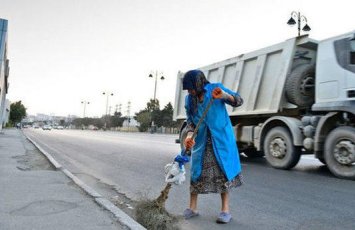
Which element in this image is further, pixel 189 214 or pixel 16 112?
pixel 16 112

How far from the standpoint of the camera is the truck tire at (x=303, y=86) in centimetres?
871

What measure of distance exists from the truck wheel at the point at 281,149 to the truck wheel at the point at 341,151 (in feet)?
3.07

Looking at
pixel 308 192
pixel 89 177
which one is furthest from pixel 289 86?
pixel 89 177

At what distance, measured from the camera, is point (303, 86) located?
8.71 meters

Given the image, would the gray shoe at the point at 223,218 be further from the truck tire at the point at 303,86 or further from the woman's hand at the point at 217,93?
the truck tire at the point at 303,86

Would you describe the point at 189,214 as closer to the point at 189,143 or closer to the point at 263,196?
the point at 189,143

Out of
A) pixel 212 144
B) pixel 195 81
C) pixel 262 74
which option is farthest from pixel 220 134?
pixel 262 74

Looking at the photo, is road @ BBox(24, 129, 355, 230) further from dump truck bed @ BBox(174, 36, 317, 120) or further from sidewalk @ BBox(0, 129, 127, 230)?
dump truck bed @ BBox(174, 36, 317, 120)

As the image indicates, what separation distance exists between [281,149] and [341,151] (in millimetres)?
1590

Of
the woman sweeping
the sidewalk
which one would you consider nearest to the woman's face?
the woman sweeping

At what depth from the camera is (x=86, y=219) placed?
4.00 meters

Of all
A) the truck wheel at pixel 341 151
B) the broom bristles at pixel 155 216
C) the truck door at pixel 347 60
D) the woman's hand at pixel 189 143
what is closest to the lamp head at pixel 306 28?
the truck door at pixel 347 60

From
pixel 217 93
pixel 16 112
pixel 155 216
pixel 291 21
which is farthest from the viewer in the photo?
pixel 16 112

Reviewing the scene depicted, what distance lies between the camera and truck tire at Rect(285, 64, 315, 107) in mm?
8711
